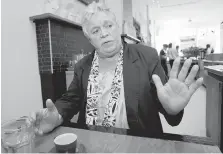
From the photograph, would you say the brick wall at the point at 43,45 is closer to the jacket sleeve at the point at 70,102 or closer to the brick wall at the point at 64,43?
the brick wall at the point at 64,43

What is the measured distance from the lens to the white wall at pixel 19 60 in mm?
1423

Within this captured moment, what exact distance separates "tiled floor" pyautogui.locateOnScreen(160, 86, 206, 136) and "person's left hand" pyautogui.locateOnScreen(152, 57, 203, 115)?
1.72 metres

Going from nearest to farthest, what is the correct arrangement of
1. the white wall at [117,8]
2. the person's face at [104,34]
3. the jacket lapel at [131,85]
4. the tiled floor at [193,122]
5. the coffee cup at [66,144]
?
the coffee cup at [66,144] < the jacket lapel at [131,85] < the person's face at [104,34] < the tiled floor at [193,122] < the white wall at [117,8]

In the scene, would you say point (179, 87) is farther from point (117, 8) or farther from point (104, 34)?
point (117, 8)

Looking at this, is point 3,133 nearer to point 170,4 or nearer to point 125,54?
point 125,54

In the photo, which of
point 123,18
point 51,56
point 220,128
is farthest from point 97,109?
point 123,18

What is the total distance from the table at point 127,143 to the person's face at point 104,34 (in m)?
0.57

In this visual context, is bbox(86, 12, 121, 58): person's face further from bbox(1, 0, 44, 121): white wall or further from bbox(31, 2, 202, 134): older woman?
bbox(1, 0, 44, 121): white wall

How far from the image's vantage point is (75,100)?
46.9 inches

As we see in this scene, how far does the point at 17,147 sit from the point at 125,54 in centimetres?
83

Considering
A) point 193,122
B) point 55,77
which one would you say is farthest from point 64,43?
point 193,122

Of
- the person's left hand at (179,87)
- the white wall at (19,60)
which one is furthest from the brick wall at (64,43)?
the person's left hand at (179,87)

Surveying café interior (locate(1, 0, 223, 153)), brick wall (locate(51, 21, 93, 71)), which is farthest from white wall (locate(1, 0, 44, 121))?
brick wall (locate(51, 21, 93, 71))

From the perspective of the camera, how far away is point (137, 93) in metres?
1.06
